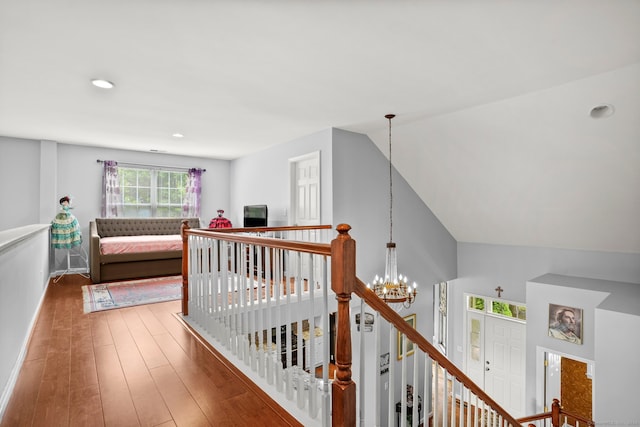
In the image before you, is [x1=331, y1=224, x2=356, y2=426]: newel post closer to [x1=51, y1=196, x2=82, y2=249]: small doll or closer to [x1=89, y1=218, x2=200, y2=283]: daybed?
[x1=89, y1=218, x2=200, y2=283]: daybed

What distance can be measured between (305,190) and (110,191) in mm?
4090

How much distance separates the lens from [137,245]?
563cm

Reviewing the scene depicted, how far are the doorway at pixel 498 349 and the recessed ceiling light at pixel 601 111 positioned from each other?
4096 millimetres

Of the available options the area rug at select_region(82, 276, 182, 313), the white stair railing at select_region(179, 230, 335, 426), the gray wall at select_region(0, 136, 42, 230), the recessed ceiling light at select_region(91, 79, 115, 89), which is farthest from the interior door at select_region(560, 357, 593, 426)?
the gray wall at select_region(0, 136, 42, 230)

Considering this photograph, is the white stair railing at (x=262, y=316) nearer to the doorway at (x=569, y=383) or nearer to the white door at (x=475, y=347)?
the doorway at (x=569, y=383)

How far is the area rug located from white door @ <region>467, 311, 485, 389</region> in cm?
596

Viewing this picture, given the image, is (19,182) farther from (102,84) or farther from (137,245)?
(102,84)

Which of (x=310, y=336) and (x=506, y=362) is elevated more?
(x=310, y=336)

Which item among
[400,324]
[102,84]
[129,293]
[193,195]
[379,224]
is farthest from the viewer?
[193,195]

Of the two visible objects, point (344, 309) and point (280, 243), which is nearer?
point (344, 309)

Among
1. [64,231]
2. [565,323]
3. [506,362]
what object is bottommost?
[506,362]

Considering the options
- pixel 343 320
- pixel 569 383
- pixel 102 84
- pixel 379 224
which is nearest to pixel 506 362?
pixel 569 383

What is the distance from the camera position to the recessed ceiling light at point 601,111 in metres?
3.32

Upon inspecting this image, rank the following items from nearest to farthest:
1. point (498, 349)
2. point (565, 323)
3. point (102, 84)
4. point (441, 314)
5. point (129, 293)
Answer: point (102, 84) → point (129, 293) → point (565, 323) → point (498, 349) → point (441, 314)
